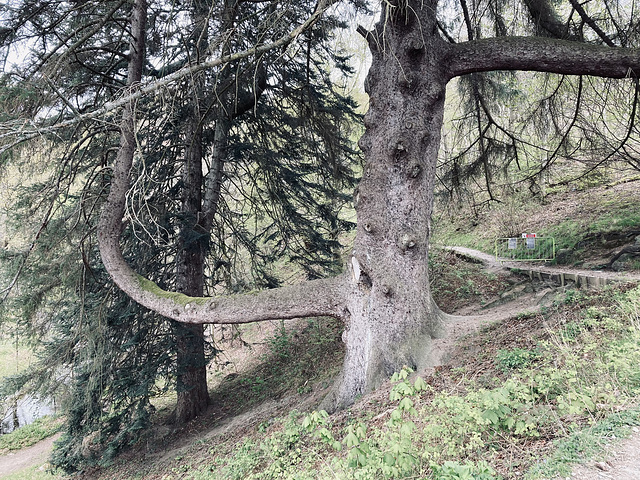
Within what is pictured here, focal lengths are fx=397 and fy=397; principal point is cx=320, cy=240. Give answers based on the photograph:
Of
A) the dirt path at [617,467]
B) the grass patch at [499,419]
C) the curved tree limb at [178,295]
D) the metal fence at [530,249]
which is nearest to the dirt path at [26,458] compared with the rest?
the curved tree limb at [178,295]

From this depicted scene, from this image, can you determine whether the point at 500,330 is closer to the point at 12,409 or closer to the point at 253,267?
the point at 253,267

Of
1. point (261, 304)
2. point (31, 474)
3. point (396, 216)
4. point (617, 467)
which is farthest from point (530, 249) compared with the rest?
point (31, 474)

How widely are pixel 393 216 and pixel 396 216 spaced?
0.12 feet

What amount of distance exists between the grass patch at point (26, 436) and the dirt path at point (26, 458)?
28 cm

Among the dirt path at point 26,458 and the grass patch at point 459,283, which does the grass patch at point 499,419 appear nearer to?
the grass patch at point 459,283

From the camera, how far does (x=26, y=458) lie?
11633mm

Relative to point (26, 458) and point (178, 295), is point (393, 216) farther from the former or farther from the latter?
point (26, 458)

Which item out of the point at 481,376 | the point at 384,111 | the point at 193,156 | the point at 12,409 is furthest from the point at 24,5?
the point at 481,376

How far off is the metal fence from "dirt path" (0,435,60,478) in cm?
1379

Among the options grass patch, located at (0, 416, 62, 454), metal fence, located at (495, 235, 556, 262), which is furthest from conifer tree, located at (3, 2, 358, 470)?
grass patch, located at (0, 416, 62, 454)

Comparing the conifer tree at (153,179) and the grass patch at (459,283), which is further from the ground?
the conifer tree at (153,179)

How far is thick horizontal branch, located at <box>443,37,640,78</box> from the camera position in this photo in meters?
4.20

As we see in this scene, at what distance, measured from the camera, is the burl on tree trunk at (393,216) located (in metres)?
4.57

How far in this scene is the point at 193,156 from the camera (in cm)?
736
